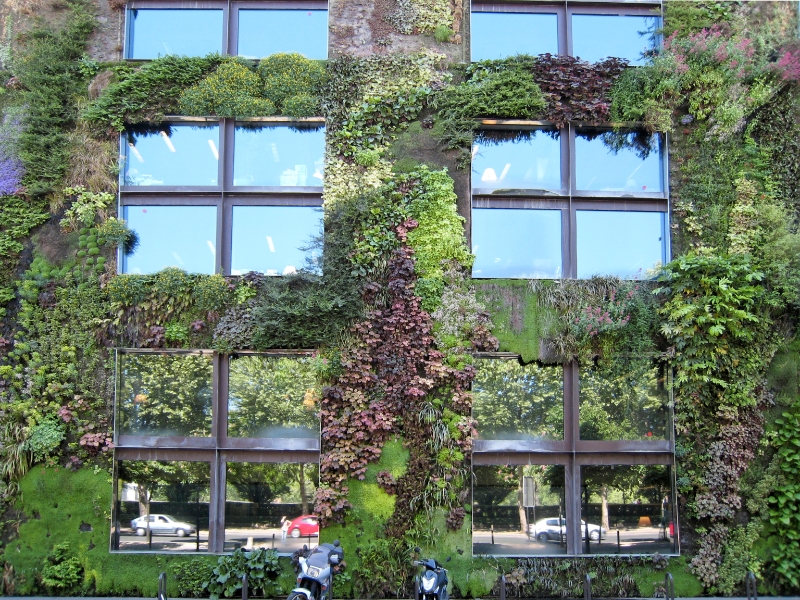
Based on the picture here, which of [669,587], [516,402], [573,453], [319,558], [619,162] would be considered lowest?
[669,587]

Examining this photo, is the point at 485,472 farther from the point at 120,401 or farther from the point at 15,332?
the point at 15,332

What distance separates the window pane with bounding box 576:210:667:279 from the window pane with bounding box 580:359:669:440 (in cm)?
154

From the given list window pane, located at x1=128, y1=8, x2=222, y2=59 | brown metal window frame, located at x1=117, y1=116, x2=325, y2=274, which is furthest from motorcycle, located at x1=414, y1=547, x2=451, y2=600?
window pane, located at x1=128, y1=8, x2=222, y2=59

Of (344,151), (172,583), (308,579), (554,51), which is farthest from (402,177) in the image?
(172,583)

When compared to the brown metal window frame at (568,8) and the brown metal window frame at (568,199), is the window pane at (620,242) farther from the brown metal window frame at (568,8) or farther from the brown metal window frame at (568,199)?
the brown metal window frame at (568,8)

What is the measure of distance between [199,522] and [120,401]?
220cm

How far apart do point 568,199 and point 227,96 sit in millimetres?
5684

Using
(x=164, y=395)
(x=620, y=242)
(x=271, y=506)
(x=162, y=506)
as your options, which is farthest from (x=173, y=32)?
(x=620, y=242)

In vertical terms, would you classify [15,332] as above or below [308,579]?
above

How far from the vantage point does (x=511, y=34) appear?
11.3 metres

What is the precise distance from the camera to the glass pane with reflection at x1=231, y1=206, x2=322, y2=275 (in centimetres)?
1062

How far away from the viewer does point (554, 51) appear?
11242 mm

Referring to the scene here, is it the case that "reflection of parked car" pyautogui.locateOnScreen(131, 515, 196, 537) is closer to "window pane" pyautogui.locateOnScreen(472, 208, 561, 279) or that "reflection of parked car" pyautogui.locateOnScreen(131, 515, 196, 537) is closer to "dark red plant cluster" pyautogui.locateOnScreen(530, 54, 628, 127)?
"window pane" pyautogui.locateOnScreen(472, 208, 561, 279)

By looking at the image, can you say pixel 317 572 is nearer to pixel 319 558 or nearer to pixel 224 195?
pixel 319 558
